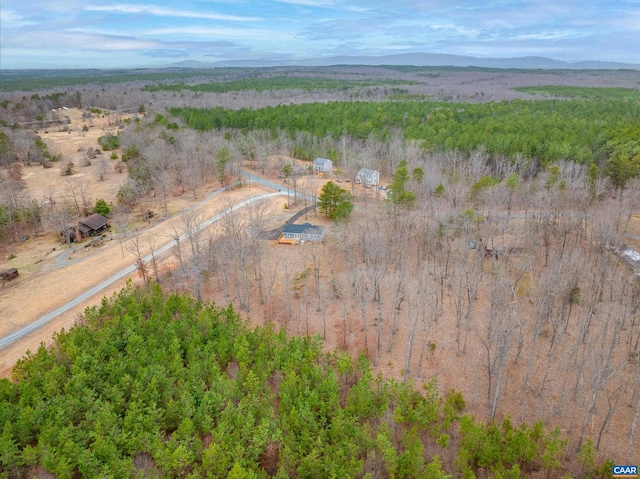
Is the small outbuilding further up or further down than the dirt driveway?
further up

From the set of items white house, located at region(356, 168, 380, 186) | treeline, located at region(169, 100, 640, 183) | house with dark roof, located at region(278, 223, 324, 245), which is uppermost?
treeline, located at region(169, 100, 640, 183)

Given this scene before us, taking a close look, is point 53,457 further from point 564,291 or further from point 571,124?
point 571,124

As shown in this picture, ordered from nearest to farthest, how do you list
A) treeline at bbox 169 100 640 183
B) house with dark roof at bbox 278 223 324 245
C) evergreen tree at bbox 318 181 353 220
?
house with dark roof at bbox 278 223 324 245, evergreen tree at bbox 318 181 353 220, treeline at bbox 169 100 640 183

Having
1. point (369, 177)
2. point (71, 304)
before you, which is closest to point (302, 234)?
point (71, 304)

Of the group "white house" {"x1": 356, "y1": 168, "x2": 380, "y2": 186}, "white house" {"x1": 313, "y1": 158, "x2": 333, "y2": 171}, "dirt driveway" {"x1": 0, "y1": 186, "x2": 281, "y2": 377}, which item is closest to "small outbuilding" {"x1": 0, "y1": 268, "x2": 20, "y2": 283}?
"dirt driveway" {"x1": 0, "y1": 186, "x2": 281, "y2": 377}

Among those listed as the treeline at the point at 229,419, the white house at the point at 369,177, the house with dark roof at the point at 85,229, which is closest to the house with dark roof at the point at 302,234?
the treeline at the point at 229,419

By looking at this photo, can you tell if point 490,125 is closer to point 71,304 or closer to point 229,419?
point 71,304

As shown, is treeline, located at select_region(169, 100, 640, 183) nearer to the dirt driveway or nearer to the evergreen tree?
the evergreen tree

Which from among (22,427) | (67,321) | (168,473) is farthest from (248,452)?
(67,321)
